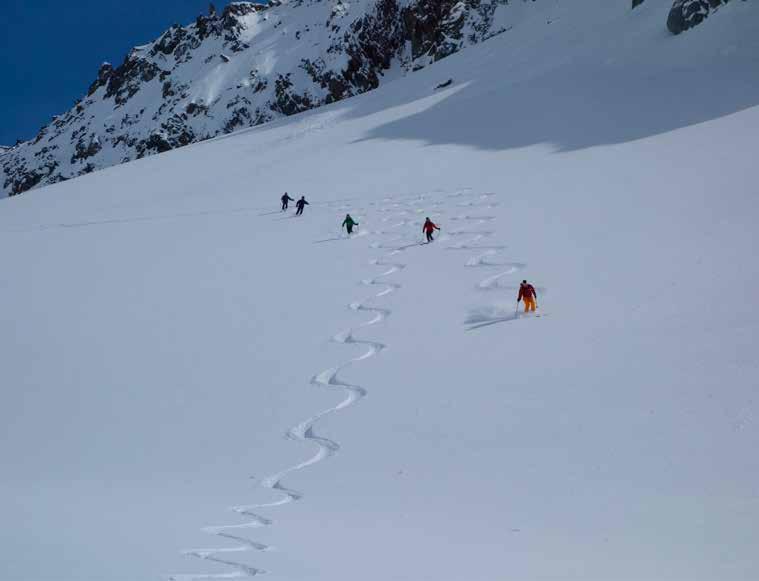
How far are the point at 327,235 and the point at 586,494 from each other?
52.6 feet

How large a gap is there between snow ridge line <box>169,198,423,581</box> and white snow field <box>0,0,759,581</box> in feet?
0.13

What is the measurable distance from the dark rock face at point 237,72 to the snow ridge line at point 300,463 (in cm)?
7120

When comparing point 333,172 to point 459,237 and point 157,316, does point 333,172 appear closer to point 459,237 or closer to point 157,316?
point 459,237

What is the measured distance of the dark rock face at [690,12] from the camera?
42906 millimetres

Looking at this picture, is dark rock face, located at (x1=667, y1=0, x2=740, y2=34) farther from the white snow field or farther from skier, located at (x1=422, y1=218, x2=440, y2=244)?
skier, located at (x1=422, y1=218, x2=440, y2=244)

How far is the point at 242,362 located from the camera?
11.4 m

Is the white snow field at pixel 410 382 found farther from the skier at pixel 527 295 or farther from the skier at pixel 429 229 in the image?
the skier at pixel 429 229

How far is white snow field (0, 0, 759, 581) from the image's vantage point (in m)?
5.43

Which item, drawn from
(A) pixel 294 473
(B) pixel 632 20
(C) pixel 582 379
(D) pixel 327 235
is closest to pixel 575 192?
(D) pixel 327 235

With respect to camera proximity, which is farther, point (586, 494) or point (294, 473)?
point (294, 473)

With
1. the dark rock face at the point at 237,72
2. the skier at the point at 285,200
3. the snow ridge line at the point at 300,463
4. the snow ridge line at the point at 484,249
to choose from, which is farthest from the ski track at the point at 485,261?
the dark rock face at the point at 237,72

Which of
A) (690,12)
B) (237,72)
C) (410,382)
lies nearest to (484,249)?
(410,382)

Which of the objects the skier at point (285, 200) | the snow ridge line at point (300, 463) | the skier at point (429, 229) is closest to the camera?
the snow ridge line at point (300, 463)

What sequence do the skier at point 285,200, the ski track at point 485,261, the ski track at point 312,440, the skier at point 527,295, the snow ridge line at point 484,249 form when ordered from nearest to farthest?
1. the ski track at point 312,440
2. the skier at point 527,295
3. the ski track at point 485,261
4. the snow ridge line at point 484,249
5. the skier at point 285,200
